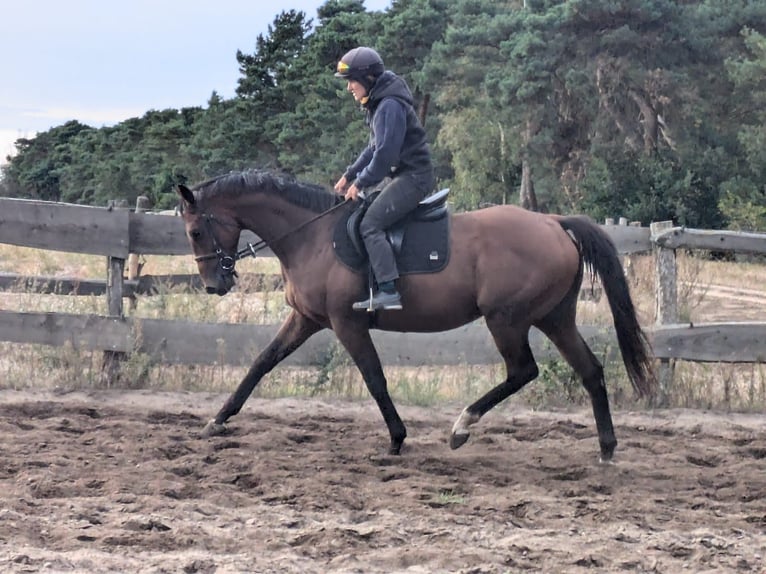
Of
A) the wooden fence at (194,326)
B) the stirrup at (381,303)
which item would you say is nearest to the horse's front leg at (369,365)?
the stirrup at (381,303)

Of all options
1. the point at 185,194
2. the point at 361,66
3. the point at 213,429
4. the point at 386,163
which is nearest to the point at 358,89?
the point at 361,66

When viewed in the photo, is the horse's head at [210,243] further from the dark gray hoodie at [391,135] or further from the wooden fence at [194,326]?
the wooden fence at [194,326]

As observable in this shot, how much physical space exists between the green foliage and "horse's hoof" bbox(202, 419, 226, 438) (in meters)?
24.5

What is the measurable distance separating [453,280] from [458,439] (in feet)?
3.48

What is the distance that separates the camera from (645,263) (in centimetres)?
1062

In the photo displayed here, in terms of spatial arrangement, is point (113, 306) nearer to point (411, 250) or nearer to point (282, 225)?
point (282, 225)

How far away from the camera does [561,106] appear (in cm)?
3841

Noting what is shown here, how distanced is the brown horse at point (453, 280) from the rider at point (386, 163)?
225 millimetres

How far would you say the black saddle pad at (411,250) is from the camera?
259 inches

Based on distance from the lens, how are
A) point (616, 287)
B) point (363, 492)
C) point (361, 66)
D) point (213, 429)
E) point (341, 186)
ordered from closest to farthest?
point (363, 492), point (361, 66), point (616, 287), point (213, 429), point (341, 186)

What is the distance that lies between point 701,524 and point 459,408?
3514 mm

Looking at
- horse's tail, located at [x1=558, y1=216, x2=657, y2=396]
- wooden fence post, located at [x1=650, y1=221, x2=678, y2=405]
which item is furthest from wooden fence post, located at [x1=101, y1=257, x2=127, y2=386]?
wooden fence post, located at [x1=650, y1=221, x2=678, y2=405]

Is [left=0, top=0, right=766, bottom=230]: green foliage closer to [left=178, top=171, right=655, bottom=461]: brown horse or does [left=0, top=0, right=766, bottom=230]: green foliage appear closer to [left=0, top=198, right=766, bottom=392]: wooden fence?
[left=0, top=198, right=766, bottom=392]: wooden fence

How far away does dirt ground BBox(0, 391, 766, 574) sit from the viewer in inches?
166
